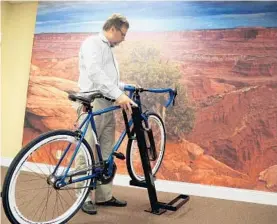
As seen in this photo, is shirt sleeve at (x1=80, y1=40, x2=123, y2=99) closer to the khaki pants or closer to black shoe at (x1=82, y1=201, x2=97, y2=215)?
the khaki pants

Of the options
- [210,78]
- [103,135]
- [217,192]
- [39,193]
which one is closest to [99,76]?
[103,135]

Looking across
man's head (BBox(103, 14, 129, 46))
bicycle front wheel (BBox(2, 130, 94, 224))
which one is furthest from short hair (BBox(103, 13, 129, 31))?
bicycle front wheel (BBox(2, 130, 94, 224))

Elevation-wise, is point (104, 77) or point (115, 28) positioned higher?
point (115, 28)

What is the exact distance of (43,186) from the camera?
10.1ft

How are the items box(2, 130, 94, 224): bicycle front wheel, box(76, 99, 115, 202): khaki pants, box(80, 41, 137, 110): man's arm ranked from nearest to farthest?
box(2, 130, 94, 224): bicycle front wheel
box(80, 41, 137, 110): man's arm
box(76, 99, 115, 202): khaki pants

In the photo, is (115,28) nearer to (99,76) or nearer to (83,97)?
(99,76)

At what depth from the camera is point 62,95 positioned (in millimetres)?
3666

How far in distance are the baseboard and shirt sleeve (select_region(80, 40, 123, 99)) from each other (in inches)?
55.8

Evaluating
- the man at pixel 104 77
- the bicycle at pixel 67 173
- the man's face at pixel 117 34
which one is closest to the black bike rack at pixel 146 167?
the bicycle at pixel 67 173

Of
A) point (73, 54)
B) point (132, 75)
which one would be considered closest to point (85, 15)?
point (73, 54)

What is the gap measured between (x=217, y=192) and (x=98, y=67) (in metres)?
1.70

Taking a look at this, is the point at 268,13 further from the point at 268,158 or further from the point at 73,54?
the point at 73,54

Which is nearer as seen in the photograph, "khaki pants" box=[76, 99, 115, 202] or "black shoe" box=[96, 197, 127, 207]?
"khaki pants" box=[76, 99, 115, 202]

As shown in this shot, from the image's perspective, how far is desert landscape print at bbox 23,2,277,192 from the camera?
3018 millimetres
